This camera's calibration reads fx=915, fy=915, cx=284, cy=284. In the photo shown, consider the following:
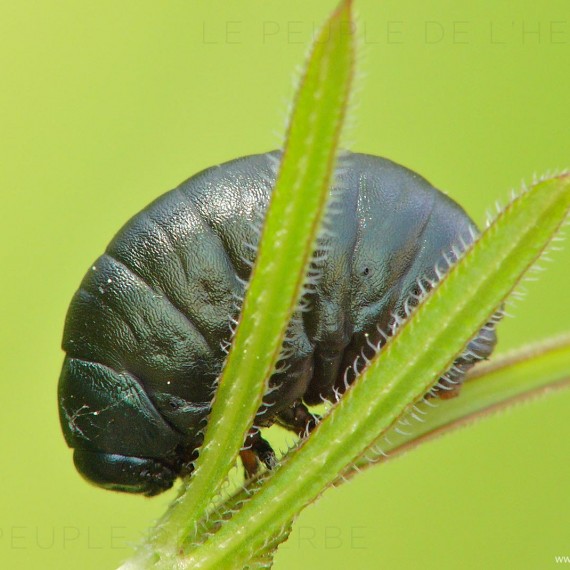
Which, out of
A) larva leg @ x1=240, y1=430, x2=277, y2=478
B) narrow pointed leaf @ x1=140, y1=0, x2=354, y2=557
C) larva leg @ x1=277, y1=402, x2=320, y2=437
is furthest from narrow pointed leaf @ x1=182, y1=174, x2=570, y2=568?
larva leg @ x1=277, y1=402, x2=320, y2=437

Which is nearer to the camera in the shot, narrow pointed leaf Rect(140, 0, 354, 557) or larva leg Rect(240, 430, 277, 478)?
narrow pointed leaf Rect(140, 0, 354, 557)

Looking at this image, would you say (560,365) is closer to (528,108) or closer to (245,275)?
(245,275)

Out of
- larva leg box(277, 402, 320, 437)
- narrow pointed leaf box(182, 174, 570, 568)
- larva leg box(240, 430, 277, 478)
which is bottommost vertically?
larva leg box(240, 430, 277, 478)

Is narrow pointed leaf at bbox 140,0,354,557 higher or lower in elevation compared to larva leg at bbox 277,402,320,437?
higher

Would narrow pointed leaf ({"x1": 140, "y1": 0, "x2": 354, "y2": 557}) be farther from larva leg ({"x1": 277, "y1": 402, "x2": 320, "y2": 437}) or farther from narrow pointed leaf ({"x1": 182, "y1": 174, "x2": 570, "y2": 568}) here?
larva leg ({"x1": 277, "y1": 402, "x2": 320, "y2": 437})

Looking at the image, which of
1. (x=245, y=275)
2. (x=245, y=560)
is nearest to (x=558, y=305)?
(x=245, y=275)

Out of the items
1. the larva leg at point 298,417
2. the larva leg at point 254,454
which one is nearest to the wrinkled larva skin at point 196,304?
the larva leg at point 254,454

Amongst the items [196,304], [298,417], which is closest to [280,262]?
[196,304]

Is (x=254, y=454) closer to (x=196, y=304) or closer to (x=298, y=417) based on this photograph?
(x=298, y=417)

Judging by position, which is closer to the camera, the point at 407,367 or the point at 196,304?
the point at 407,367
